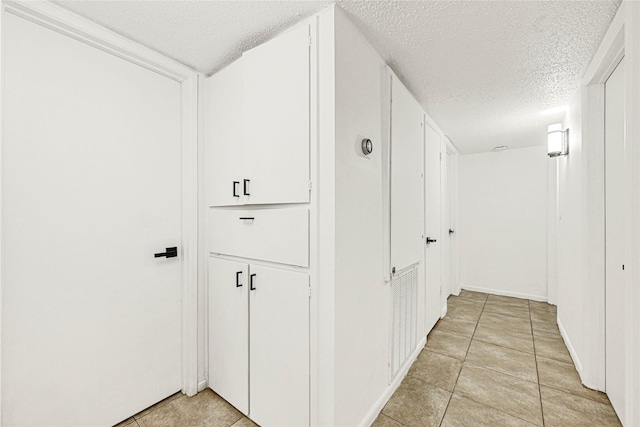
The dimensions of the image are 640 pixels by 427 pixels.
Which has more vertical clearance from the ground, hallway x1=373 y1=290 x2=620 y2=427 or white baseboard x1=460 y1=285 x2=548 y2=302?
white baseboard x1=460 y1=285 x2=548 y2=302

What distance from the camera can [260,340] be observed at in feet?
5.34

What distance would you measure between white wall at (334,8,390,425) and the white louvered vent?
17cm

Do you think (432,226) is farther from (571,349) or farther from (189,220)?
(189,220)

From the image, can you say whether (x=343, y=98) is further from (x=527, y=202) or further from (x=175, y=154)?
(x=527, y=202)

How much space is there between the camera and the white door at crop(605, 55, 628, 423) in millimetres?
1699

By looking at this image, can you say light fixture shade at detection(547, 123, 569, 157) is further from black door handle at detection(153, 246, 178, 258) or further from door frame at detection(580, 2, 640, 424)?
black door handle at detection(153, 246, 178, 258)

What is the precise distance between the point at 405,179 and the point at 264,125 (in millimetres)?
1187

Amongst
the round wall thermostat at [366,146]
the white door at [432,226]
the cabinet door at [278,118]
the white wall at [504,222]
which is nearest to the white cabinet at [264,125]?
the cabinet door at [278,118]

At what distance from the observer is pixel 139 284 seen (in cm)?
175

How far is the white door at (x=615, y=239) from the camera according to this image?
1.70 metres

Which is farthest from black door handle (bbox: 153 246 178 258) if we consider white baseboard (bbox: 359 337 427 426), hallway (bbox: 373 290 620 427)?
hallway (bbox: 373 290 620 427)

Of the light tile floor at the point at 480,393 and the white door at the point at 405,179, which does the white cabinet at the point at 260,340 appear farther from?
the white door at the point at 405,179

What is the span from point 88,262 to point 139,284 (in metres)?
0.31

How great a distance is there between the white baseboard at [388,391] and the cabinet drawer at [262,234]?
3.48 feet
